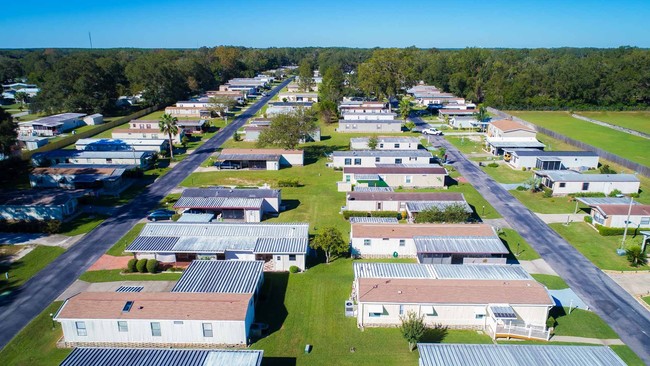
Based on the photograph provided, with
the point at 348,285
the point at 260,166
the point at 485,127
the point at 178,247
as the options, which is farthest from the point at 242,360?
the point at 485,127

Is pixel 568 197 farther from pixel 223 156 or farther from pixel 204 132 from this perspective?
pixel 204 132

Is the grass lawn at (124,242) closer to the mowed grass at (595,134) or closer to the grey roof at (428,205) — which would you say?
the grey roof at (428,205)

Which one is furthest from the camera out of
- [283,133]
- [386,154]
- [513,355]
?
[283,133]

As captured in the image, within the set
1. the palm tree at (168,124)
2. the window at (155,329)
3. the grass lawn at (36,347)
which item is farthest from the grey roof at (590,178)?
the palm tree at (168,124)

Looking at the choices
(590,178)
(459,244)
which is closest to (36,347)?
(459,244)

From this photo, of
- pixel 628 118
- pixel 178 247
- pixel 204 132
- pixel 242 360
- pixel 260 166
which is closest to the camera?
pixel 242 360

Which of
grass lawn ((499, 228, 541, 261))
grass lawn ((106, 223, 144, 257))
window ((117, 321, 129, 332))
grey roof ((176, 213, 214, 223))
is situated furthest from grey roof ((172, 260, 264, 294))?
grass lawn ((499, 228, 541, 261))

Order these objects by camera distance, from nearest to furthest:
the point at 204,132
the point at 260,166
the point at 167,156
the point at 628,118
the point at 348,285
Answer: the point at 348,285, the point at 260,166, the point at 167,156, the point at 204,132, the point at 628,118

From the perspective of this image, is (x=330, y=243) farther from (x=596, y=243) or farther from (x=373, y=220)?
(x=596, y=243)
